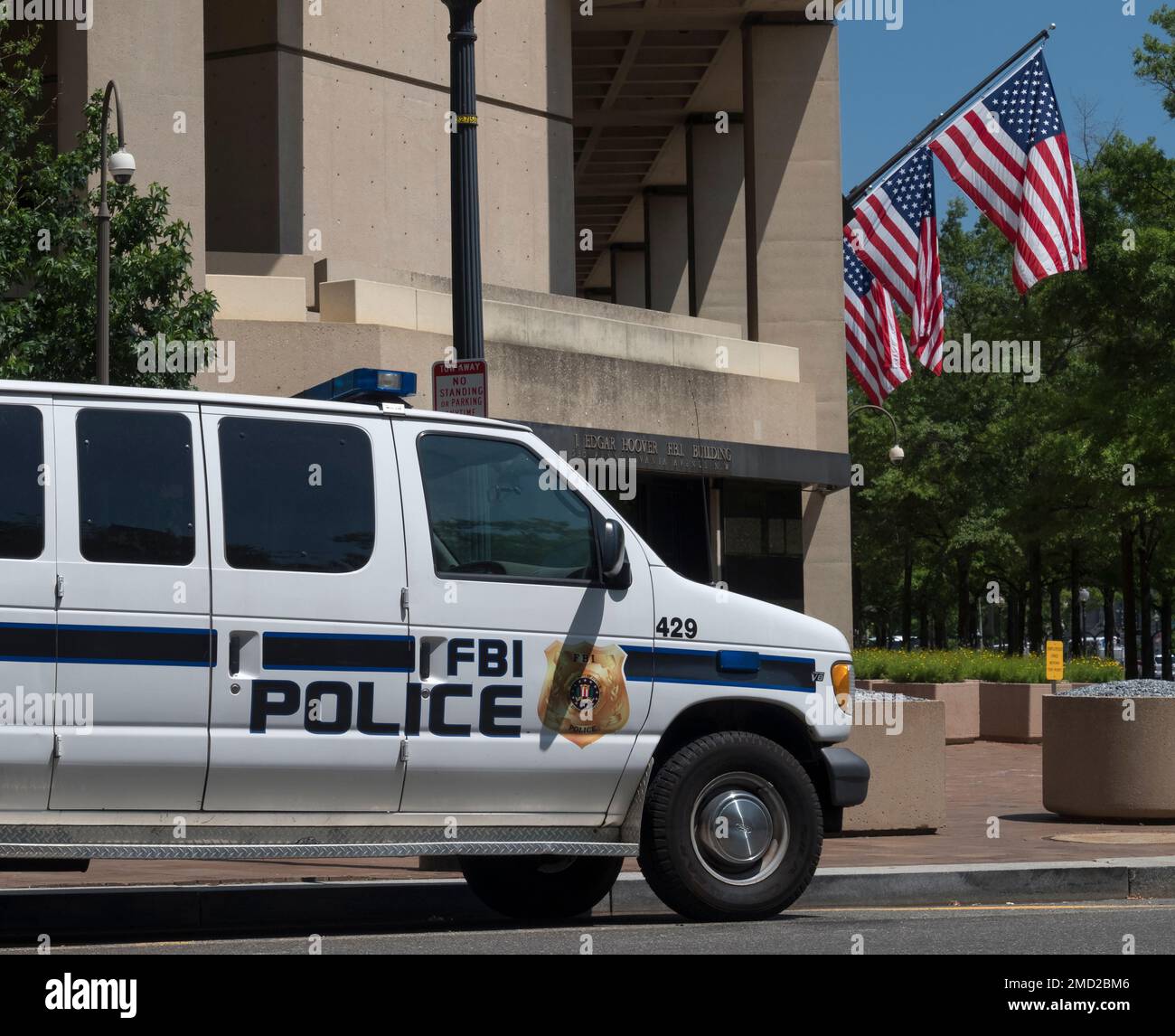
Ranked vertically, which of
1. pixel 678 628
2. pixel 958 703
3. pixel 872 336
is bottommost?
pixel 958 703

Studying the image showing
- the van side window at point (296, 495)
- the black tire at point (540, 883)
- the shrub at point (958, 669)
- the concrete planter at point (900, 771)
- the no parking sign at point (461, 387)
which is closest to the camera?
the van side window at point (296, 495)

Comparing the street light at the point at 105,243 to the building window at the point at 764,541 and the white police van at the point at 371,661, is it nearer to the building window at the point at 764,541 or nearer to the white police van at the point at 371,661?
the white police van at the point at 371,661

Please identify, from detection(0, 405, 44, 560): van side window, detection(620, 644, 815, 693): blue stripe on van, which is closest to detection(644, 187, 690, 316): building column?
detection(620, 644, 815, 693): blue stripe on van

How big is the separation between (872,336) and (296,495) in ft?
80.0

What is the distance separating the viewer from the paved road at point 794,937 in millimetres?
7504

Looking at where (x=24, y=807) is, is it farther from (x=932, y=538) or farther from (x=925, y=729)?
(x=932, y=538)

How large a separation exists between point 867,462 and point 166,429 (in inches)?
1963

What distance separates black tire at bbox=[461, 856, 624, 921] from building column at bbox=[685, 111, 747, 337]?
28.5 m

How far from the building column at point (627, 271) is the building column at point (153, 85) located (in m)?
34.3

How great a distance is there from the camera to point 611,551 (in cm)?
824

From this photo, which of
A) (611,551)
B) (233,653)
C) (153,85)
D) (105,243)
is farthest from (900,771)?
(153,85)

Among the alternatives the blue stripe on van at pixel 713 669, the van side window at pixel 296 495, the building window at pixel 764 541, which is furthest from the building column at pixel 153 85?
the blue stripe on van at pixel 713 669

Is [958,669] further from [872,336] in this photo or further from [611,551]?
[611,551]
